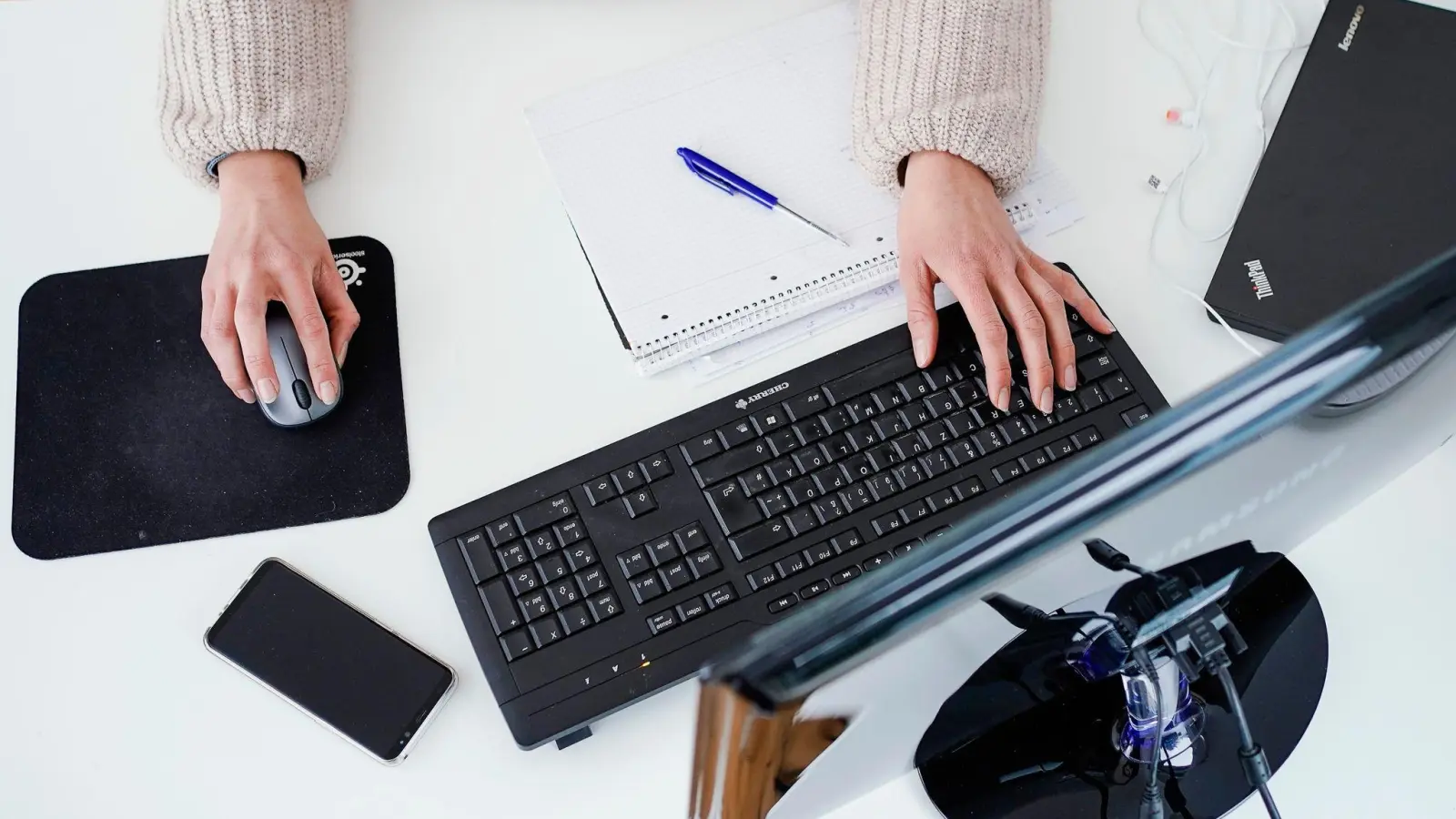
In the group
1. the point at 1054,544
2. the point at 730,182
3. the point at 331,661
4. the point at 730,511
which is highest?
the point at 1054,544

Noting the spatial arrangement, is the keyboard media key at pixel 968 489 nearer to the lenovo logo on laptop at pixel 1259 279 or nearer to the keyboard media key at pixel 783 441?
the keyboard media key at pixel 783 441

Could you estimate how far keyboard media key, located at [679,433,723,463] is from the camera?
691 millimetres

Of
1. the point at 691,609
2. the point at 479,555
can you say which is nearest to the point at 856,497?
the point at 691,609

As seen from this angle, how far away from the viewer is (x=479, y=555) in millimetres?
664

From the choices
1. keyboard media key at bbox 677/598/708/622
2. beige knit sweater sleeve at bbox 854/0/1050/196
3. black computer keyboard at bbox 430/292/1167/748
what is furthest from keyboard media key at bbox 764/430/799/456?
beige knit sweater sleeve at bbox 854/0/1050/196

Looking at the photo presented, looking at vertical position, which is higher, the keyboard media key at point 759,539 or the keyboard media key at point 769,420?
the keyboard media key at point 769,420

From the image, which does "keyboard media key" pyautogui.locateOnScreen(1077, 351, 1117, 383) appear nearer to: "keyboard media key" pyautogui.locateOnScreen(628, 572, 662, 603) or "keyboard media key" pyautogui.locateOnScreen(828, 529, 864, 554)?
"keyboard media key" pyautogui.locateOnScreen(828, 529, 864, 554)

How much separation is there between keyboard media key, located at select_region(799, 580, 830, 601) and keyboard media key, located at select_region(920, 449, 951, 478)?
3.6 inches

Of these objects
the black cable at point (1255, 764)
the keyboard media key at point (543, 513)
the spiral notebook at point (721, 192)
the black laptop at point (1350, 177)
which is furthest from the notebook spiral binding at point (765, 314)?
the black cable at point (1255, 764)

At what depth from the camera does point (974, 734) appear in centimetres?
53

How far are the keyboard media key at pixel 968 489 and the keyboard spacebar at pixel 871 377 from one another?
0.08 meters

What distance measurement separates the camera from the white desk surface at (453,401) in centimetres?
64

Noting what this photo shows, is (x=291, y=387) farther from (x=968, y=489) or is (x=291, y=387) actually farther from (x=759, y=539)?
(x=968, y=489)

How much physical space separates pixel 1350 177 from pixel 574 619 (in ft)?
1.92
